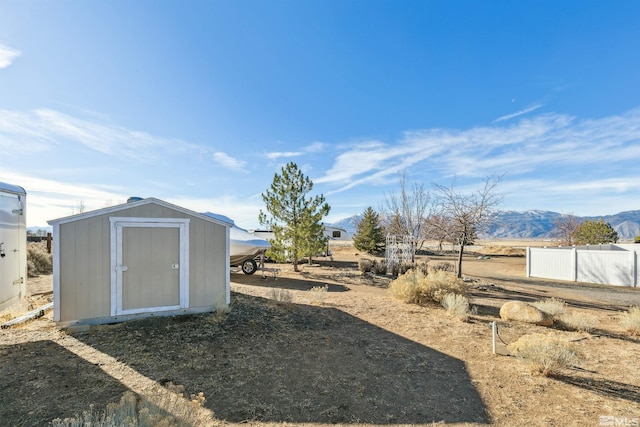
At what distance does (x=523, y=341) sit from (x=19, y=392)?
683 cm

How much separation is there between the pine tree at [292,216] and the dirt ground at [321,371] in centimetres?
776

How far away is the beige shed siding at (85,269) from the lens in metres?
5.89

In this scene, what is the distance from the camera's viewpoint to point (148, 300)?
648cm

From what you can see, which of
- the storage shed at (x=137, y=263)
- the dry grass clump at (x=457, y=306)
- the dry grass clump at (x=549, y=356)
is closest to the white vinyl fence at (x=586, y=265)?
the dry grass clump at (x=457, y=306)

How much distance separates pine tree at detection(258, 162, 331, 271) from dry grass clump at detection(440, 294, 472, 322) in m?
8.05

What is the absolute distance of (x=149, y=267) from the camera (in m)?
6.47

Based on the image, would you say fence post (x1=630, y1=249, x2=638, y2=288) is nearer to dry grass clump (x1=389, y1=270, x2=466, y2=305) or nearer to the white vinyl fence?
the white vinyl fence

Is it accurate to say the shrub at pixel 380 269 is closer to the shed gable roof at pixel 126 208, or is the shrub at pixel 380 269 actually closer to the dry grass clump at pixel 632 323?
the dry grass clump at pixel 632 323

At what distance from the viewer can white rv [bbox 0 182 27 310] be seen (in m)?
5.02

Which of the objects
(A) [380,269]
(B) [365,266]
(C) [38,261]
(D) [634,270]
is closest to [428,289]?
(A) [380,269]

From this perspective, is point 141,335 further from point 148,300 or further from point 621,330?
point 621,330

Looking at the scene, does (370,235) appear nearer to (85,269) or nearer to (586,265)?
(586,265)

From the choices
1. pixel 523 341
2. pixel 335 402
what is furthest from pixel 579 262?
pixel 335 402

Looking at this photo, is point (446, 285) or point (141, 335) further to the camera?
point (446, 285)
